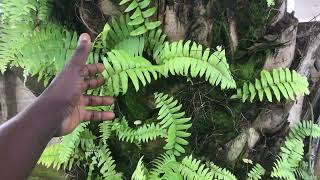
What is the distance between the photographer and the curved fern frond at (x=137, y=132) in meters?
1.92

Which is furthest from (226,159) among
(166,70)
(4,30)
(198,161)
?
(4,30)

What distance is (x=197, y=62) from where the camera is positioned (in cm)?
178

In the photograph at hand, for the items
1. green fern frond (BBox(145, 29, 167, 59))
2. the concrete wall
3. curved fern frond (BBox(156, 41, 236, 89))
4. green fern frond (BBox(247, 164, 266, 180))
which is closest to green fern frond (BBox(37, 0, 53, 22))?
green fern frond (BBox(145, 29, 167, 59))

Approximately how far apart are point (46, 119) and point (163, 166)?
0.75m

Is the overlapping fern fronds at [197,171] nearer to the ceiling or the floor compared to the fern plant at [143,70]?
nearer to the floor

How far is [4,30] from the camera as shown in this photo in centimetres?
198

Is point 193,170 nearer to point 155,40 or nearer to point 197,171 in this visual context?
point 197,171

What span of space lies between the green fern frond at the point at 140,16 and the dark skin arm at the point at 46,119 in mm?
278

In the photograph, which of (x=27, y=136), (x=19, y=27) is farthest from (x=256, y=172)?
(x=19, y=27)

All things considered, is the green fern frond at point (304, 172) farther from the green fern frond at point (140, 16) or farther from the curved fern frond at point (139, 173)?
the green fern frond at point (140, 16)

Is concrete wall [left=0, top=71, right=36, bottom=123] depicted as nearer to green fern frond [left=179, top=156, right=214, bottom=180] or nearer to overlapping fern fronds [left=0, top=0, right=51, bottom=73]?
overlapping fern fronds [left=0, top=0, right=51, bottom=73]

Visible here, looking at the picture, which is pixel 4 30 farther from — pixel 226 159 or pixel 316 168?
pixel 316 168

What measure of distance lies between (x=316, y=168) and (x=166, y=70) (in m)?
1.15

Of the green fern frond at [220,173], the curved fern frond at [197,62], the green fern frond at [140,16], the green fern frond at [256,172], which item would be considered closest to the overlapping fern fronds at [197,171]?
the green fern frond at [220,173]
